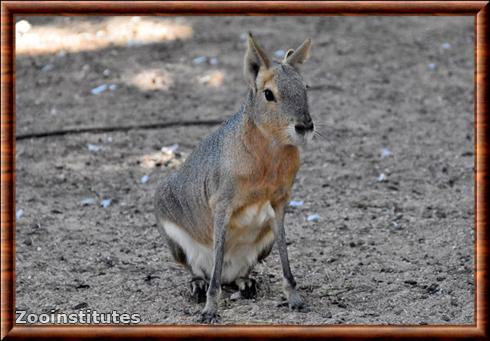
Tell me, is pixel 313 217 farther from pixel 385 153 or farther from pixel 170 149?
pixel 170 149

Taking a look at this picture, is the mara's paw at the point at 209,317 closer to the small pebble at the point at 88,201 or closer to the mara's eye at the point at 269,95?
the mara's eye at the point at 269,95

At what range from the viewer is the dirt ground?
165 inches

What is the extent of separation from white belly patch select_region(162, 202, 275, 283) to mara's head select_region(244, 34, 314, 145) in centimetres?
40

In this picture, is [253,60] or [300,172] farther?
[300,172]

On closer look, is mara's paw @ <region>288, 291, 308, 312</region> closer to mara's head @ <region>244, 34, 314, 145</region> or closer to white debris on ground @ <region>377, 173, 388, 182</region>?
mara's head @ <region>244, 34, 314, 145</region>

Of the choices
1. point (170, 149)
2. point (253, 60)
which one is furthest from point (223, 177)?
point (170, 149)

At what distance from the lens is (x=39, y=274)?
4.43m

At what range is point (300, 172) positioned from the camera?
5.71 metres

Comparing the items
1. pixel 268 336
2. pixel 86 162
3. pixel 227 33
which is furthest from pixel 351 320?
pixel 227 33

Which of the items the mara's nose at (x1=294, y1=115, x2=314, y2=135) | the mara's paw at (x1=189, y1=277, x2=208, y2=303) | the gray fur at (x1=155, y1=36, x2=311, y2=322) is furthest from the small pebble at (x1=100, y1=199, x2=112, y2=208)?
the mara's nose at (x1=294, y1=115, x2=314, y2=135)

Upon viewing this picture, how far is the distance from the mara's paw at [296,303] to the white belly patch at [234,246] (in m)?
0.28

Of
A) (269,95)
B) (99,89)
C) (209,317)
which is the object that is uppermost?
(269,95)

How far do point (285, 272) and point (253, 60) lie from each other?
35.4 inches

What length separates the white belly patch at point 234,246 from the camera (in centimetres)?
394
